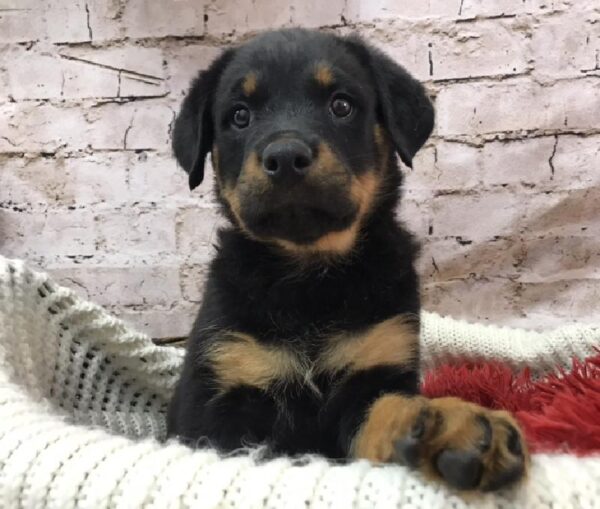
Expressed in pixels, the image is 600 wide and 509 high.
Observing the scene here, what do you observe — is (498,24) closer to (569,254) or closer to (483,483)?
(569,254)

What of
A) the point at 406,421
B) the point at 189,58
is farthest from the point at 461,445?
the point at 189,58

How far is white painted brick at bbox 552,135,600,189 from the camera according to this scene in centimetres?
225

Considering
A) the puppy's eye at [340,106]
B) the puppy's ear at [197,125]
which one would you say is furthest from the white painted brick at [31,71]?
the puppy's eye at [340,106]

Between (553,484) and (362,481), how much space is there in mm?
245

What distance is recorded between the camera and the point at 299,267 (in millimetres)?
1501

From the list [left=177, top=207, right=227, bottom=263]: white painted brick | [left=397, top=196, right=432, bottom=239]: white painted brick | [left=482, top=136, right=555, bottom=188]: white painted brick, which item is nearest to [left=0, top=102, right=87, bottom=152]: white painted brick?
[left=177, top=207, right=227, bottom=263]: white painted brick

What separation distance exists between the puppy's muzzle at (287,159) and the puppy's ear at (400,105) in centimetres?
33

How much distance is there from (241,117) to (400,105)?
14.2 inches

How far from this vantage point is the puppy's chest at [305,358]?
1.35 meters

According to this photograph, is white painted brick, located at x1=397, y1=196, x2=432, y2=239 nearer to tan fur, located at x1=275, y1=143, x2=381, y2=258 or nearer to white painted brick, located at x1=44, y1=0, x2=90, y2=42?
tan fur, located at x1=275, y1=143, x2=381, y2=258

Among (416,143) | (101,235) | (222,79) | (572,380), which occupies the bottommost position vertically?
(572,380)

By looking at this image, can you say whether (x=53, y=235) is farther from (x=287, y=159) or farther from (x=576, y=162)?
(x=576, y=162)

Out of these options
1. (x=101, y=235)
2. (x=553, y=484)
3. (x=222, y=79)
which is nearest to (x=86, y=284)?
(x=101, y=235)

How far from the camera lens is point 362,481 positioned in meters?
0.91
